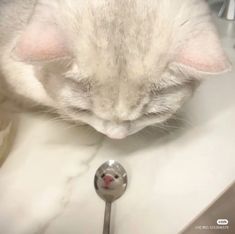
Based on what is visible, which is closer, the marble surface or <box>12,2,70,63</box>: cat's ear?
<box>12,2,70,63</box>: cat's ear

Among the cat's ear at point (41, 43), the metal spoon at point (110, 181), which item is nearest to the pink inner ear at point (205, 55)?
the cat's ear at point (41, 43)

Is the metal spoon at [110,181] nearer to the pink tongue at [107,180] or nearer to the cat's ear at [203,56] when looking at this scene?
the pink tongue at [107,180]

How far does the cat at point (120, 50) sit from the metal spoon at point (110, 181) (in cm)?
17

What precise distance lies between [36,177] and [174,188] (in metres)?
0.28

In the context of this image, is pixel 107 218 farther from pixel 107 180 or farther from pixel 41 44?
pixel 41 44

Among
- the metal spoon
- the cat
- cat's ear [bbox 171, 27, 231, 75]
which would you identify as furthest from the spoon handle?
cat's ear [bbox 171, 27, 231, 75]

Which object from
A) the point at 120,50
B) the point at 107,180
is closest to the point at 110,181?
the point at 107,180

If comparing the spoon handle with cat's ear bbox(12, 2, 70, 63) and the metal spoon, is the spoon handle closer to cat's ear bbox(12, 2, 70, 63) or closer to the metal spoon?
the metal spoon

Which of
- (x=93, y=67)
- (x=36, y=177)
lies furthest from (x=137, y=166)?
(x=93, y=67)

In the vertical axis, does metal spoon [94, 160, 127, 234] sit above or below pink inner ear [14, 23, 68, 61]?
below

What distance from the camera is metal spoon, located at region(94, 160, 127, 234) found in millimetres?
887

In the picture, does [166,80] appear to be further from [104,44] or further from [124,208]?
[124,208]

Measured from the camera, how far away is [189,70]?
2.34ft

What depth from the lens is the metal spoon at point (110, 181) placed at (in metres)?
0.89
